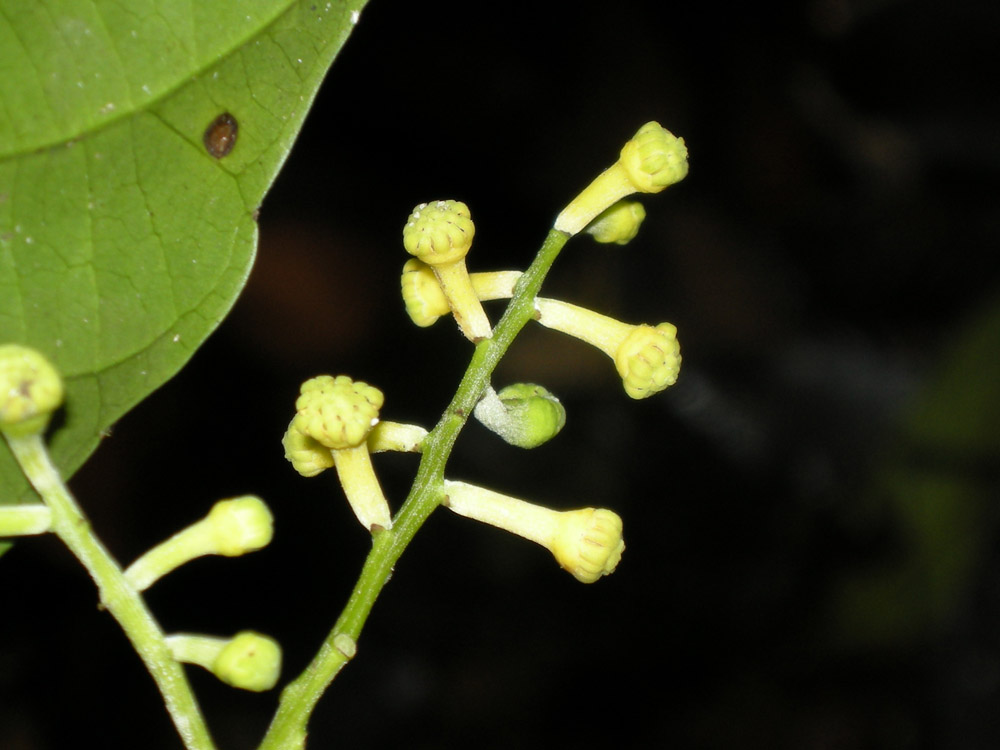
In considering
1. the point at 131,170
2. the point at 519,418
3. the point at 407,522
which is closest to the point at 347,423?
the point at 407,522

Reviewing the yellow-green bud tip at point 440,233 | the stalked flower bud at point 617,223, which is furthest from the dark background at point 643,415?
the yellow-green bud tip at point 440,233

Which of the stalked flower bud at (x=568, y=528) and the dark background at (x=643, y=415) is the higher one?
the dark background at (x=643, y=415)

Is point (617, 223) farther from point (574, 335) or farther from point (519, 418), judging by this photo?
point (519, 418)

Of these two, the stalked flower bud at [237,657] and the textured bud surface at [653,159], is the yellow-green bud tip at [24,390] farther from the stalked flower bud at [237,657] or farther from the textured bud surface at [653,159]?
the textured bud surface at [653,159]

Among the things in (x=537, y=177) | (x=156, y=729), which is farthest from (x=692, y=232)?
(x=156, y=729)

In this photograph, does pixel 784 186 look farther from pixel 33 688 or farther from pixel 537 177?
pixel 33 688
